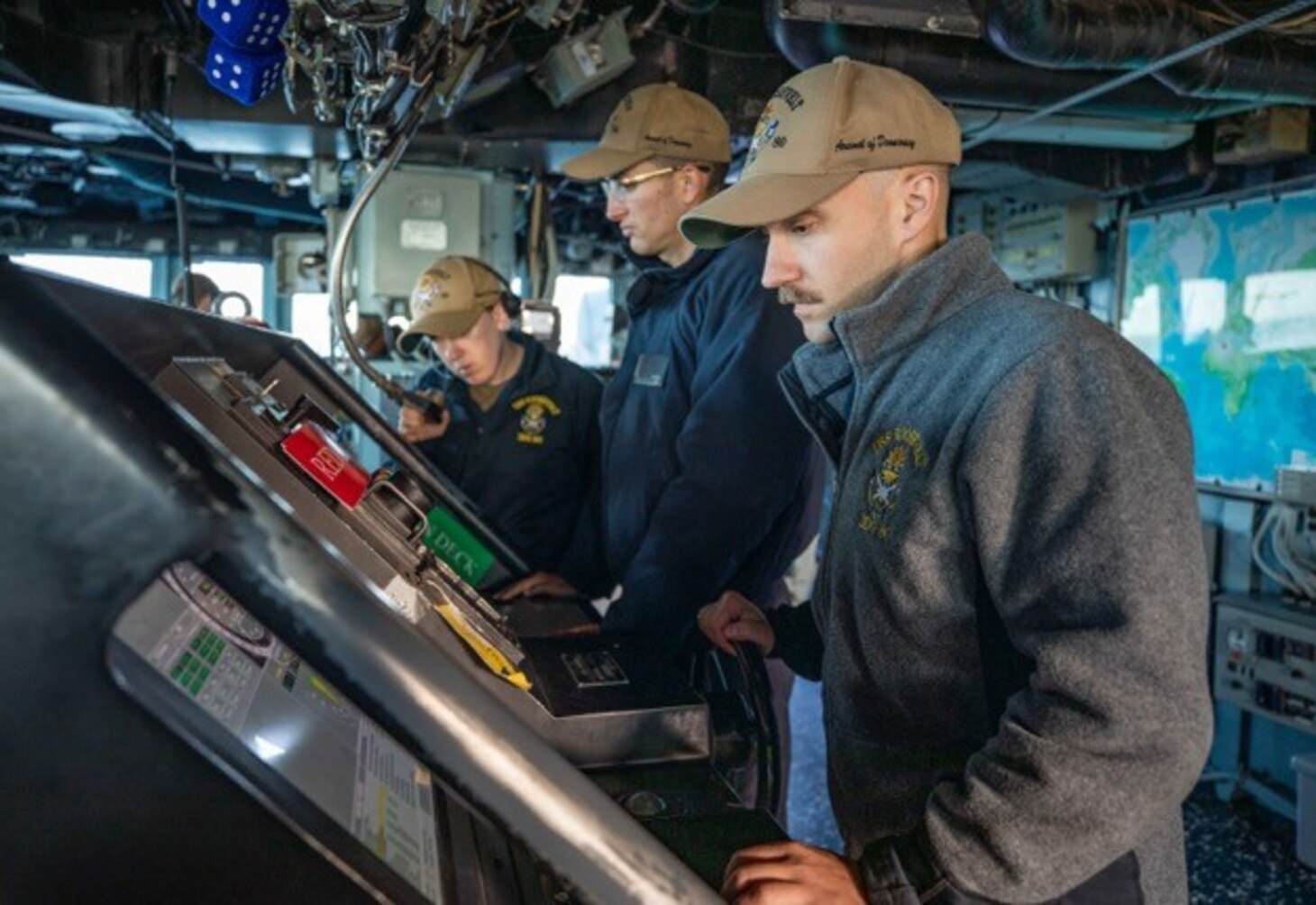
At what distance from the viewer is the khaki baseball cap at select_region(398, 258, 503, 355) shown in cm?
276

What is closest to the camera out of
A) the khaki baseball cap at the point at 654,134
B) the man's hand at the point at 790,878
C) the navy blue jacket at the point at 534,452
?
the man's hand at the point at 790,878

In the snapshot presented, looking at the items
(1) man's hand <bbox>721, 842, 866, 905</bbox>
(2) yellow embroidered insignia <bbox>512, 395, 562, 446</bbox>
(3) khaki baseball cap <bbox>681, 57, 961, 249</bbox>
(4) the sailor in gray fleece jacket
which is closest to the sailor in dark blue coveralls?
(2) yellow embroidered insignia <bbox>512, 395, 562, 446</bbox>

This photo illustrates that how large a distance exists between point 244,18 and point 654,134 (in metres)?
0.79

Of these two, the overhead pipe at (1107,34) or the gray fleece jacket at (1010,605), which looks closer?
the gray fleece jacket at (1010,605)

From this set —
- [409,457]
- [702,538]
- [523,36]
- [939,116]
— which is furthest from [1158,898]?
[523,36]

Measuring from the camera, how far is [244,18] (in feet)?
6.66

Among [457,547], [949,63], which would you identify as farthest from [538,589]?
[949,63]

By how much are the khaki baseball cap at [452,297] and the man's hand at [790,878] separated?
2.07 meters

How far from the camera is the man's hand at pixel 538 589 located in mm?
1951

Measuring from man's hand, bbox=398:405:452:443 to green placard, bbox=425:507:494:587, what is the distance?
2.87ft

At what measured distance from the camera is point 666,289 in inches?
85.8

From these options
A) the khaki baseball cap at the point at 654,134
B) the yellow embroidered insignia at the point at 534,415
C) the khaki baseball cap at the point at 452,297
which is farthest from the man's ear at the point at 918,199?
the khaki baseball cap at the point at 452,297

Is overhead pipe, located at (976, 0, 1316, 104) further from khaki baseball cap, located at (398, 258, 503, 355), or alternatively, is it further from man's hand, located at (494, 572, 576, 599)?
man's hand, located at (494, 572, 576, 599)

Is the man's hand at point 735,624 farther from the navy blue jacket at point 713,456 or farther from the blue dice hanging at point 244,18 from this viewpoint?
the blue dice hanging at point 244,18
